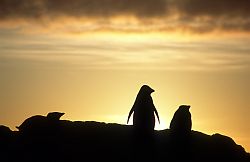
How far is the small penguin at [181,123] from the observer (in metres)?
38.0

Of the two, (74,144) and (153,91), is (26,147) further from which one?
(153,91)

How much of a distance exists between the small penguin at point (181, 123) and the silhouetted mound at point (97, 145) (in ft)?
1.49

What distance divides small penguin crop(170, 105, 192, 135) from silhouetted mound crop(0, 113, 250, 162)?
1.49ft

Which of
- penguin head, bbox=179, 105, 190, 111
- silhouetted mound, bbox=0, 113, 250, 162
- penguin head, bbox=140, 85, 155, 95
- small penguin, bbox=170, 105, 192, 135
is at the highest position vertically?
penguin head, bbox=140, 85, 155, 95

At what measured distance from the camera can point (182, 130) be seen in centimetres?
3797

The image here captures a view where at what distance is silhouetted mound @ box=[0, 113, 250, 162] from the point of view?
3434cm

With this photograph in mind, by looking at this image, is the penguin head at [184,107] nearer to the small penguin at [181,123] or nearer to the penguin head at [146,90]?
the small penguin at [181,123]

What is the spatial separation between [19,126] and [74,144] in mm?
3606

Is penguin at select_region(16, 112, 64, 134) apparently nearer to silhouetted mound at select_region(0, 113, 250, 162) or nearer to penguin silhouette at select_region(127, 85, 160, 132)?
silhouetted mound at select_region(0, 113, 250, 162)

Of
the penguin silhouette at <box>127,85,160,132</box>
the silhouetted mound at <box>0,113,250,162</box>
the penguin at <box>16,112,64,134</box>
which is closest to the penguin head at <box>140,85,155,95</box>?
the penguin silhouette at <box>127,85,160,132</box>

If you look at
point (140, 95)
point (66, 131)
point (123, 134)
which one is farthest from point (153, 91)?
point (66, 131)

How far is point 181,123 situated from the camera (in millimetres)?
38156

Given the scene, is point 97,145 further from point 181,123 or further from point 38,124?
point 181,123

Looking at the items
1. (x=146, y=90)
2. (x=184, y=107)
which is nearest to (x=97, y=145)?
(x=146, y=90)
